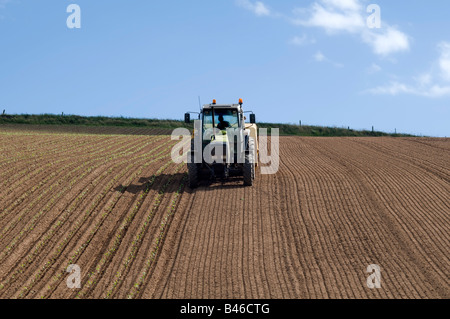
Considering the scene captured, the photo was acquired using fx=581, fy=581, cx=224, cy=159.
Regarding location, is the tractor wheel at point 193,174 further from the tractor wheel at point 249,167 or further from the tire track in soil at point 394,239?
the tire track in soil at point 394,239

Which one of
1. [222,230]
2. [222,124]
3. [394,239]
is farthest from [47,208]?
[394,239]

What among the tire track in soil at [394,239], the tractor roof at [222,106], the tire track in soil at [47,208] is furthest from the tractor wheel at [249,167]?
the tire track in soil at [47,208]

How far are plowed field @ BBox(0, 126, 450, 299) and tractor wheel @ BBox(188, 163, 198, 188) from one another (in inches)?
12.5

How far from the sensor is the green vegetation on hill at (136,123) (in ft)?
145

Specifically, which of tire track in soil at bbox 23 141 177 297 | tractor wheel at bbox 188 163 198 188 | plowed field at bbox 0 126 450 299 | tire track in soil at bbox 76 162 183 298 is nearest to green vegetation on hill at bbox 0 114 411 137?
plowed field at bbox 0 126 450 299

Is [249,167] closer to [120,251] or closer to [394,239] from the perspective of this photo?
[394,239]

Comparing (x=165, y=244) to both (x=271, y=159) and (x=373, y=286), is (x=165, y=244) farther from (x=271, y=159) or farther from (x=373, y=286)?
(x=271, y=159)

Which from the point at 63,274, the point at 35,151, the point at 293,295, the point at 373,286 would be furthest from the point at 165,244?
the point at 35,151

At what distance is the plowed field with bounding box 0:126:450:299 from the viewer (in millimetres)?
13117

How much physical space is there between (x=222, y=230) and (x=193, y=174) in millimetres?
3641

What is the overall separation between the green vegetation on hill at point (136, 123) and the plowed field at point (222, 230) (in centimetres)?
1993

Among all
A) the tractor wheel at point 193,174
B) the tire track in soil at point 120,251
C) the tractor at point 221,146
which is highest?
the tractor at point 221,146

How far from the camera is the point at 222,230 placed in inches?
632
